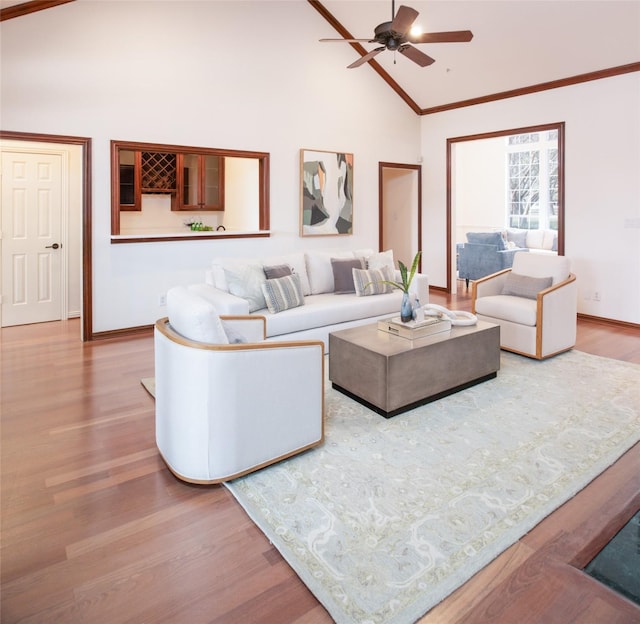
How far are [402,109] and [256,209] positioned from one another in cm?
282

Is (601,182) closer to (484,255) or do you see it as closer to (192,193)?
(484,255)

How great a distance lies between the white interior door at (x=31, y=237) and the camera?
217 inches

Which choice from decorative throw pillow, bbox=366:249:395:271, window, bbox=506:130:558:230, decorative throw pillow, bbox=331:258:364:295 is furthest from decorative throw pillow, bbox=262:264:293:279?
window, bbox=506:130:558:230

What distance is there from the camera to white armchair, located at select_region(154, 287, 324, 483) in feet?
7.41

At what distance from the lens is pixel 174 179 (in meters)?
7.16

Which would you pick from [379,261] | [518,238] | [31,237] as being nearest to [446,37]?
[379,261]

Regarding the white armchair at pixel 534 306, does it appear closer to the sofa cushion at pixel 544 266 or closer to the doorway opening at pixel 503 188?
the sofa cushion at pixel 544 266

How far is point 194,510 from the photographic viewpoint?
219 centimetres

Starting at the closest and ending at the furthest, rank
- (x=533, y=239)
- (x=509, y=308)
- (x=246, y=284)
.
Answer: (x=246, y=284)
(x=509, y=308)
(x=533, y=239)

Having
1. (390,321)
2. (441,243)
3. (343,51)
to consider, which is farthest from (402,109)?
(390,321)

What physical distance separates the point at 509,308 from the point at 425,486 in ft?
8.65

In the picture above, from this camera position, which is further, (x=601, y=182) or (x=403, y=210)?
(x=403, y=210)

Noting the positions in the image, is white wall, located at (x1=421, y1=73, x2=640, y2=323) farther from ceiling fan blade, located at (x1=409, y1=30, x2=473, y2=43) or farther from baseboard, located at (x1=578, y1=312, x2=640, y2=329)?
ceiling fan blade, located at (x1=409, y1=30, x2=473, y2=43)

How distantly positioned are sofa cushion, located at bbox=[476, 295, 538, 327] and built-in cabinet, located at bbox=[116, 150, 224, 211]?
4.31 m
